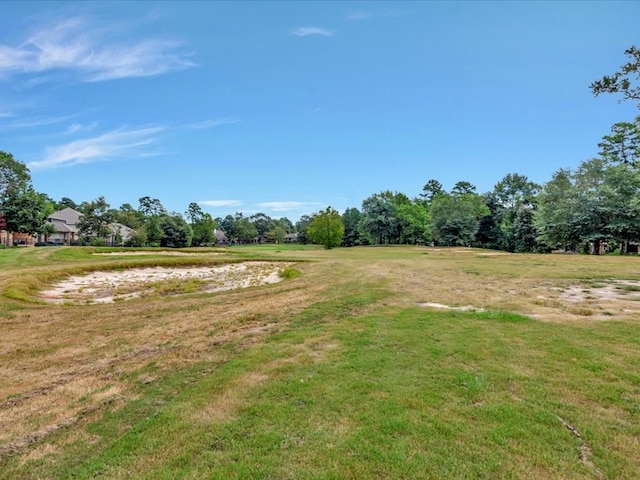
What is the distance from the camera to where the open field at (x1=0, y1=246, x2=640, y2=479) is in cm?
289

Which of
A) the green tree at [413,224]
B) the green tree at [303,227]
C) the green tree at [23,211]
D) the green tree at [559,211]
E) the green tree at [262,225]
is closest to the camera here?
the green tree at [559,211]

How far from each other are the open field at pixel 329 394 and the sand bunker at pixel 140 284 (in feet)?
15.5

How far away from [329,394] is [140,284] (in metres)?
14.8

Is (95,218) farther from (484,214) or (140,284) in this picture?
(484,214)

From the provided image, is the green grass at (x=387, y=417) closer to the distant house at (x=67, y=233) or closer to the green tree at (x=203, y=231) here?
the distant house at (x=67, y=233)

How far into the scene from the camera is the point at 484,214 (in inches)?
2512

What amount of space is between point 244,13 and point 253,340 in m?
21.1

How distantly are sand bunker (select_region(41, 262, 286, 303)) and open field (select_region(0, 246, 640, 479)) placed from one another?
186 inches

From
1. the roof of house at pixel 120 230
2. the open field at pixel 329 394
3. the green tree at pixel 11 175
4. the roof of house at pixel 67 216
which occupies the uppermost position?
the green tree at pixel 11 175

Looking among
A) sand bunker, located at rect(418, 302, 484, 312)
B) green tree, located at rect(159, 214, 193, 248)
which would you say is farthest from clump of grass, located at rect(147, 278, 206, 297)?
green tree, located at rect(159, 214, 193, 248)

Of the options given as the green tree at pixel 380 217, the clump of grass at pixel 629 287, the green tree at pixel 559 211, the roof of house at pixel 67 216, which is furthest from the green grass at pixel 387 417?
the roof of house at pixel 67 216

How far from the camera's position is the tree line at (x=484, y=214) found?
34469 mm

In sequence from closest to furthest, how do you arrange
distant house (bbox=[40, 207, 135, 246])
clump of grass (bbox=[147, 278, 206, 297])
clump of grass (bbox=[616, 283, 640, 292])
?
clump of grass (bbox=[616, 283, 640, 292])
clump of grass (bbox=[147, 278, 206, 297])
distant house (bbox=[40, 207, 135, 246])

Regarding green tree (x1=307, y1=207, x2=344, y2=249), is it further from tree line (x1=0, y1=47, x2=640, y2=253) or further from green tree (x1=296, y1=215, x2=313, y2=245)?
green tree (x1=296, y1=215, x2=313, y2=245)
